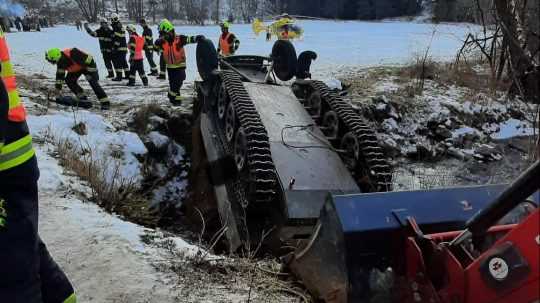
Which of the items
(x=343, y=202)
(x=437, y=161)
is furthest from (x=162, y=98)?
(x=343, y=202)

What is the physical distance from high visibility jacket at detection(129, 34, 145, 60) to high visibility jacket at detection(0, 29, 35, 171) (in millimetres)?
11066

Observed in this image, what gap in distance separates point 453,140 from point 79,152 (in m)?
7.12

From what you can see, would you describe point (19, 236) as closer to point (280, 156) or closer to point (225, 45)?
point (280, 156)

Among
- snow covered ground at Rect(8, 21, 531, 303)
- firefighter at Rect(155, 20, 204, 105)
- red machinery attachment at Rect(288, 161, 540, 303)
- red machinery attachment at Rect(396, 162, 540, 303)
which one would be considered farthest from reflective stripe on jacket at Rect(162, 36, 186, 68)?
red machinery attachment at Rect(396, 162, 540, 303)

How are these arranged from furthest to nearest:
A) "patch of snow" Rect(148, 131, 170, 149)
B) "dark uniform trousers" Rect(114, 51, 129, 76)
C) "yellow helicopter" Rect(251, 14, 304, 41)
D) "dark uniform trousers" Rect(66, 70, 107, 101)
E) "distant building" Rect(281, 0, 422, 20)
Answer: "distant building" Rect(281, 0, 422, 20)
"dark uniform trousers" Rect(114, 51, 129, 76)
"yellow helicopter" Rect(251, 14, 304, 41)
"dark uniform trousers" Rect(66, 70, 107, 101)
"patch of snow" Rect(148, 131, 170, 149)

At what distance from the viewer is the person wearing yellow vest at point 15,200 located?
1.91 meters

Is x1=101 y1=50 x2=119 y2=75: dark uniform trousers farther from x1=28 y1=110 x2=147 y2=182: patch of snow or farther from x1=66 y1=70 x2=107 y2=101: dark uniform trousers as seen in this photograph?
x1=28 y1=110 x2=147 y2=182: patch of snow

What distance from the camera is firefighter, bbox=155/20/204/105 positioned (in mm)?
9938

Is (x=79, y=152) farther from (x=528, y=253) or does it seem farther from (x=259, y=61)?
(x=528, y=253)

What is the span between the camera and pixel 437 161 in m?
9.35

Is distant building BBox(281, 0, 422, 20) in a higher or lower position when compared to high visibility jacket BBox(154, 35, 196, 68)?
higher

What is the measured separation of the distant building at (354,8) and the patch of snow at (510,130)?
39044 mm

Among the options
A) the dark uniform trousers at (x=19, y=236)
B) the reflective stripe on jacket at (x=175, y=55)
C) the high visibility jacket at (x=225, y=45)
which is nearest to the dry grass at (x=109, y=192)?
the dark uniform trousers at (x=19, y=236)

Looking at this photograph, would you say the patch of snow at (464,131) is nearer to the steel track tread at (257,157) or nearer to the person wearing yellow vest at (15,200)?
the steel track tread at (257,157)
